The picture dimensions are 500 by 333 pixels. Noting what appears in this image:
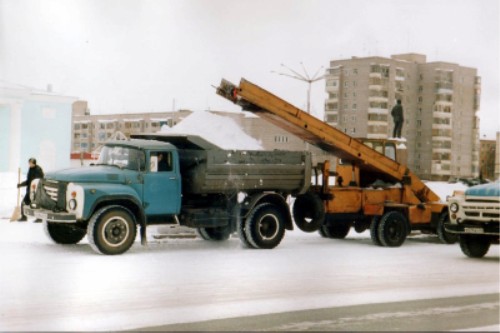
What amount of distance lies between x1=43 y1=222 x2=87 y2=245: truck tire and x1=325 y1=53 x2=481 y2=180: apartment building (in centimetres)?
370

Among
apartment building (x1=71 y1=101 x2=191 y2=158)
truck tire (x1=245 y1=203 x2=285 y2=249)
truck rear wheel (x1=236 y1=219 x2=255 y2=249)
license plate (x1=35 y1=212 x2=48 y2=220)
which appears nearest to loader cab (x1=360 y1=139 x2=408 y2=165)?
truck tire (x1=245 y1=203 x2=285 y2=249)

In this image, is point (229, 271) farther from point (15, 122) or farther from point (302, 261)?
point (15, 122)

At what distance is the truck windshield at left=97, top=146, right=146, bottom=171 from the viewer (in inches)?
440

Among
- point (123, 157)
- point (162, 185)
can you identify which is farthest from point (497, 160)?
point (123, 157)

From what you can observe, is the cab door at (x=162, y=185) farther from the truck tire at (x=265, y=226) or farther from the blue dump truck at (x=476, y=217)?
the blue dump truck at (x=476, y=217)

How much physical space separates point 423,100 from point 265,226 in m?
2.92

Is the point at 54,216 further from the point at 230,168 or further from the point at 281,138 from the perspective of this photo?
the point at 281,138

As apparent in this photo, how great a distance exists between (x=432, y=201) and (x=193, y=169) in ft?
13.3

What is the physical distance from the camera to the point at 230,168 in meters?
11.4

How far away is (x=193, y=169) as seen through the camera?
1138cm

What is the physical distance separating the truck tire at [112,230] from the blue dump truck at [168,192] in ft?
0.04

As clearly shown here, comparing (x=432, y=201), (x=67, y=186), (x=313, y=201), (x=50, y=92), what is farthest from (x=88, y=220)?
(x=432, y=201)

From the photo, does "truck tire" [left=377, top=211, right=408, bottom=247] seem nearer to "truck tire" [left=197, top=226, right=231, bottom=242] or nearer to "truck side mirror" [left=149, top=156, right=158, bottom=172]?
"truck tire" [left=197, top=226, right=231, bottom=242]

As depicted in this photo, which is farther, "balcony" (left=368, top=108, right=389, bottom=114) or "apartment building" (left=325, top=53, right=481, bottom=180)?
"balcony" (left=368, top=108, right=389, bottom=114)
